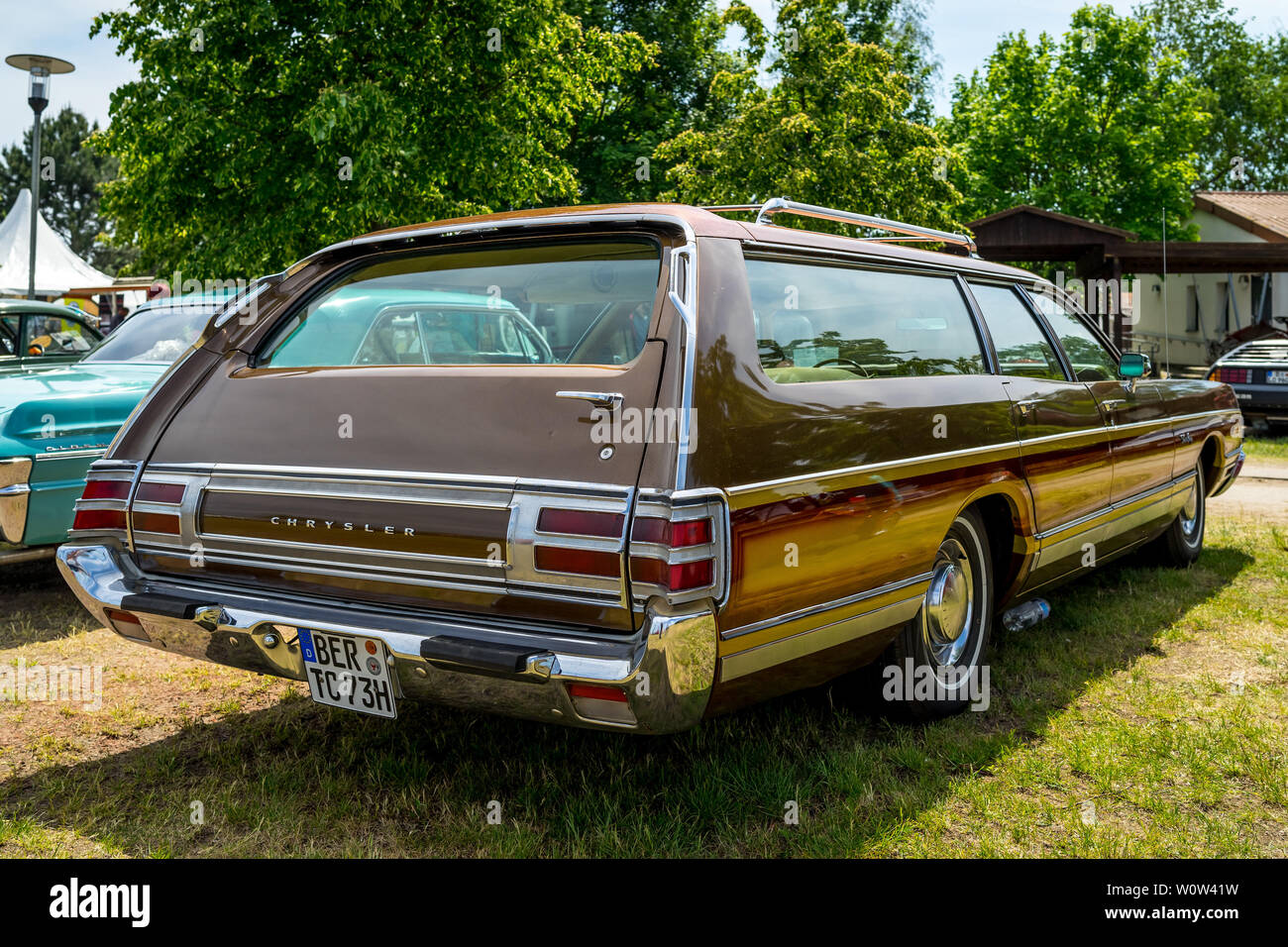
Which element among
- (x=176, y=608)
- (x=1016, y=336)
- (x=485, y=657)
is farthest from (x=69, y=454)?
(x=1016, y=336)

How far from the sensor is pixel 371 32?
11.4 metres

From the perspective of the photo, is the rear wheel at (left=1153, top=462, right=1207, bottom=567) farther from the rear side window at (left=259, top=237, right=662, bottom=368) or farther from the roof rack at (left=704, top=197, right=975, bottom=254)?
the rear side window at (left=259, top=237, right=662, bottom=368)

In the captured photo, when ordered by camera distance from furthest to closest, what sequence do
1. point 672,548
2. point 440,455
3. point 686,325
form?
point 440,455, point 686,325, point 672,548

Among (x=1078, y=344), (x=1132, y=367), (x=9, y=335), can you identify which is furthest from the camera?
(x=9, y=335)

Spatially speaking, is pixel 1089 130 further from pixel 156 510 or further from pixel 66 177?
pixel 66 177

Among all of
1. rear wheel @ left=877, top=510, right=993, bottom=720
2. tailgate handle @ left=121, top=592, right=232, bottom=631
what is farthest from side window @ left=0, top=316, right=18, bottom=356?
rear wheel @ left=877, top=510, right=993, bottom=720

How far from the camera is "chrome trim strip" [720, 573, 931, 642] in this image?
265 centimetres

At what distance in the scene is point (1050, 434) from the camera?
167 inches

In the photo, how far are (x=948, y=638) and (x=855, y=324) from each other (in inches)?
49.8

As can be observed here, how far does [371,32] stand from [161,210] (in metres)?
3.08

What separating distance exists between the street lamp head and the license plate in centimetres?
1265

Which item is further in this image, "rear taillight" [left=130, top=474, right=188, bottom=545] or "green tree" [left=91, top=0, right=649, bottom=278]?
"green tree" [left=91, top=0, right=649, bottom=278]
